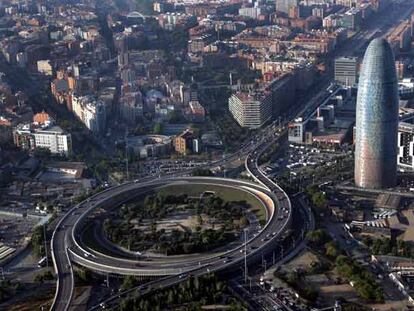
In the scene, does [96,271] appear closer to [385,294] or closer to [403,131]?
[385,294]

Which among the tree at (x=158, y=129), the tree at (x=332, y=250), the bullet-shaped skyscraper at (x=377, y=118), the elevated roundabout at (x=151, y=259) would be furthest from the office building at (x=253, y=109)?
the tree at (x=332, y=250)

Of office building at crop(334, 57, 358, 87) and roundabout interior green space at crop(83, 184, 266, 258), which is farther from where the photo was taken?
office building at crop(334, 57, 358, 87)

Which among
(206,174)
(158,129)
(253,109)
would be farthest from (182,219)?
(253,109)

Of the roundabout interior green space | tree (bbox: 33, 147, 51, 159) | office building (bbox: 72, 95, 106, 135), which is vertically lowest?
the roundabout interior green space

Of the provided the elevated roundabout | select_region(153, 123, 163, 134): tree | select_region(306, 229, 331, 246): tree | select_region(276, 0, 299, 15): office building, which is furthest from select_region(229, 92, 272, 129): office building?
select_region(276, 0, 299, 15): office building

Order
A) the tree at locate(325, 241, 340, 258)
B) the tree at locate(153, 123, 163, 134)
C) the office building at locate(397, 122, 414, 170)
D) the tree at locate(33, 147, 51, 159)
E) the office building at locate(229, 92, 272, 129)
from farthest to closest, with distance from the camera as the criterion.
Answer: the office building at locate(229, 92, 272, 129), the tree at locate(153, 123, 163, 134), the tree at locate(33, 147, 51, 159), the office building at locate(397, 122, 414, 170), the tree at locate(325, 241, 340, 258)

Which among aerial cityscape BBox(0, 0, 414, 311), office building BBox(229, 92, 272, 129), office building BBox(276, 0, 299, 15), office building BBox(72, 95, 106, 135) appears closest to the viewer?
aerial cityscape BBox(0, 0, 414, 311)

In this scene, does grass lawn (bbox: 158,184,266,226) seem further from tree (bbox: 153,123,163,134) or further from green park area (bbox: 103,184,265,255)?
tree (bbox: 153,123,163,134)

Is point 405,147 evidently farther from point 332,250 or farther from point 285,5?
point 285,5
